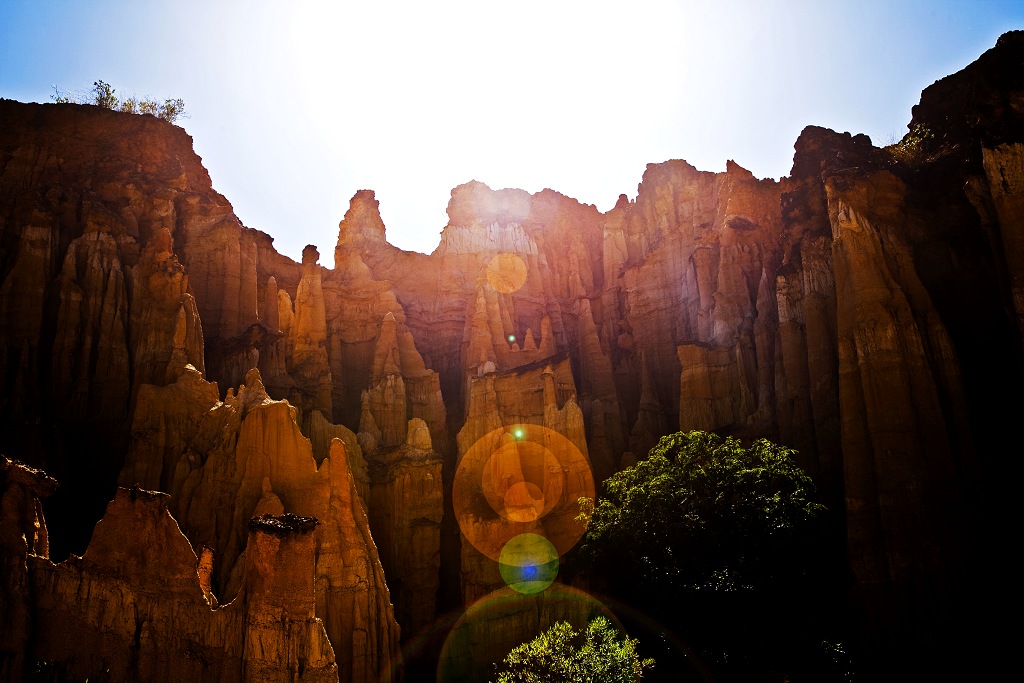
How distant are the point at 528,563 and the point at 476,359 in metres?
16.7

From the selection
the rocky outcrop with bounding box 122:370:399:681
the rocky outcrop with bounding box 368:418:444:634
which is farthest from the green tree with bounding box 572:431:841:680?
the rocky outcrop with bounding box 122:370:399:681

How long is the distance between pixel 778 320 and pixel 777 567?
52.2ft

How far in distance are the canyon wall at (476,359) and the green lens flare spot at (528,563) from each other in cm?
56

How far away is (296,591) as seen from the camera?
1986 cm

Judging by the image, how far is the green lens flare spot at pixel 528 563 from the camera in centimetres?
3225

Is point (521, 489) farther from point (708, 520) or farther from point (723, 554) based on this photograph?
point (723, 554)

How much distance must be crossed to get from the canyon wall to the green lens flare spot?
1.83 feet

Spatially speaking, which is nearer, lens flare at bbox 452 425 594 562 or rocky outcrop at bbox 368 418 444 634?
rocky outcrop at bbox 368 418 444 634

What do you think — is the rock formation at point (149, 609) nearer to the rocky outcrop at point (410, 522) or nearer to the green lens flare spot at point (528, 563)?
the green lens flare spot at point (528, 563)

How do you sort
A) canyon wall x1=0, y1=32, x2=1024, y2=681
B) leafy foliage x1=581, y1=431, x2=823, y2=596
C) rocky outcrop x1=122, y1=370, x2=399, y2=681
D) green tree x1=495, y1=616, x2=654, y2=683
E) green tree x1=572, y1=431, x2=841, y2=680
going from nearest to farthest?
green tree x1=495, y1=616, x2=654, y2=683 < green tree x1=572, y1=431, x2=841, y2=680 < leafy foliage x1=581, y1=431, x2=823, y2=596 < canyon wall x1=0, y1=32, x2=1024, y2=681 < rocky outcrop x1=122, y1=370, x2=399, y2=681

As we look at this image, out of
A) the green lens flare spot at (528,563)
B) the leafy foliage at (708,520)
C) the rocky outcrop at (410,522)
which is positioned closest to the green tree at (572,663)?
the leafy foliage at (708,520)

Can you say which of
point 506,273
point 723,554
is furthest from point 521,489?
point 506,273

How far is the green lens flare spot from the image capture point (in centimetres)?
3225

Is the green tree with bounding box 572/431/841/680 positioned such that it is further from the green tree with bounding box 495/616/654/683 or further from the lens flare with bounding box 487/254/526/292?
the lens flare with bounding box 487/254/526/292
